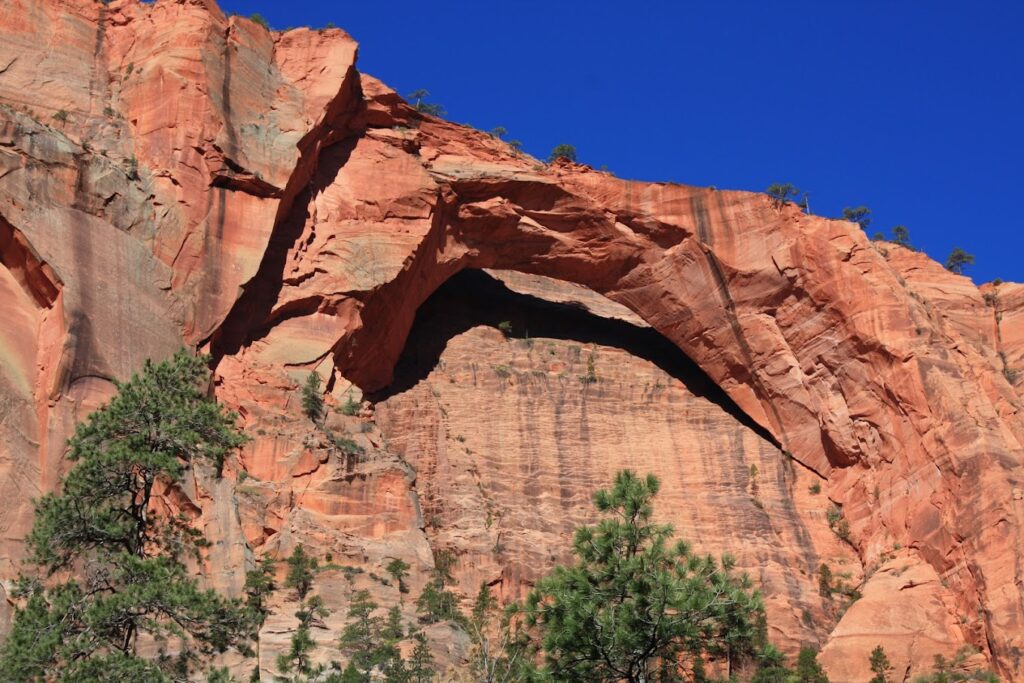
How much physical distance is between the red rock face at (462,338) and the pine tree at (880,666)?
399mm

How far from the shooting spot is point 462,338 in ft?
134

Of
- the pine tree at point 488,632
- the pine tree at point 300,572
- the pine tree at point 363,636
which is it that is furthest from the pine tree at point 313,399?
the pine tree at point 488,632

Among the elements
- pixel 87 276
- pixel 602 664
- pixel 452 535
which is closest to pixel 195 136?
pixel 87 276

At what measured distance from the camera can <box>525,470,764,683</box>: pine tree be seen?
18.5 m

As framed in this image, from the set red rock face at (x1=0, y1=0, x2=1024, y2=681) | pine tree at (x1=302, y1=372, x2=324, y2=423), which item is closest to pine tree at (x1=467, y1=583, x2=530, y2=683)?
red rock face at (x1=0, y1=0, x2=1024, y2=681)

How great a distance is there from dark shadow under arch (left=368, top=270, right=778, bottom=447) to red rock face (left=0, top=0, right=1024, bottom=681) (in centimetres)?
9

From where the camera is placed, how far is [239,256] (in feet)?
108

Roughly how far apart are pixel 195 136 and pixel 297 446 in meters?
7.33

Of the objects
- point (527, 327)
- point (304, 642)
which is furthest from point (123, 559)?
point (527, 327)

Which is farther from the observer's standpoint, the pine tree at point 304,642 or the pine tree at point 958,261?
the pine tree at point 958,261

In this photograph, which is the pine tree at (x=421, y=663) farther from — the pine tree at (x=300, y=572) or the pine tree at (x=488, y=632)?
the pine tree at (x=300, y=572)

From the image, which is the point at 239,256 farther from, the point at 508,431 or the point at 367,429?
the point at 508,431

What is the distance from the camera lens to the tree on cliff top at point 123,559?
58.9 ft

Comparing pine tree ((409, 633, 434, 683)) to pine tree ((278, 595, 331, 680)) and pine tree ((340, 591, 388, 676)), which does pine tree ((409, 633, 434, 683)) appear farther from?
pine tree ((278, 595, 331, 680))
